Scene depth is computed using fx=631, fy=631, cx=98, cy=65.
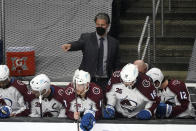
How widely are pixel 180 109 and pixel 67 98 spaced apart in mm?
1421

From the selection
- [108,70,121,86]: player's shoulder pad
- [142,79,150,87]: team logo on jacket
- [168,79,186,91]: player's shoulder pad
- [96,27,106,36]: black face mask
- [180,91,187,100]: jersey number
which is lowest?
[180,91,187,100]: jersey number

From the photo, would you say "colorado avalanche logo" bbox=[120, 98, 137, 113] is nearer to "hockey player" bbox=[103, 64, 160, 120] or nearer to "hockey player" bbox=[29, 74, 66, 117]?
"hockey player" bbox=[103, 64, 160, 120]

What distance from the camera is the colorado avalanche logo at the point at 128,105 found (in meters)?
7.09

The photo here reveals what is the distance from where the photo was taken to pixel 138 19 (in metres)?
11.1

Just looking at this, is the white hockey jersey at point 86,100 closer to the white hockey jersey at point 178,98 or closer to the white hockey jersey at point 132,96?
the white hockey jersey at point 132,96

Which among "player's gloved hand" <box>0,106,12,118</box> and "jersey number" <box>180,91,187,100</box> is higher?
"jersey number" <box>180,91,187,100</box>

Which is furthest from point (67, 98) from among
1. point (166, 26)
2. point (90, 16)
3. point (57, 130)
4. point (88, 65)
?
point (166, 26)

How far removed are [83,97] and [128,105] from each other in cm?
57

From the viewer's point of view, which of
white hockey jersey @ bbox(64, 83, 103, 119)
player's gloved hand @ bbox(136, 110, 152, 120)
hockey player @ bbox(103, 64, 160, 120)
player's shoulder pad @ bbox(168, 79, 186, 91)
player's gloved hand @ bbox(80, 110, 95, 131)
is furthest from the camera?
player's shoulder pad @ bbox(168, 79, 186, 91)

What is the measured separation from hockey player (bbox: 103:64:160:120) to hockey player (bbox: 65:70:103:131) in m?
0.19

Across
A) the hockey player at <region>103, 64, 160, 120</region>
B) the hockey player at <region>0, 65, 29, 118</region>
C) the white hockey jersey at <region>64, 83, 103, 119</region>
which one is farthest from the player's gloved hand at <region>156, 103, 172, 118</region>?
the hockey player at <region>0, 65, 29, 118</region>

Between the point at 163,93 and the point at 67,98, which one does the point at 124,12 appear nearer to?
the point at 163,93

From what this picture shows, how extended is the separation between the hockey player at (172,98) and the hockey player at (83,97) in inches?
34.5

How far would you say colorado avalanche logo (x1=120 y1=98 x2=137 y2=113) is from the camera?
7.09 m
